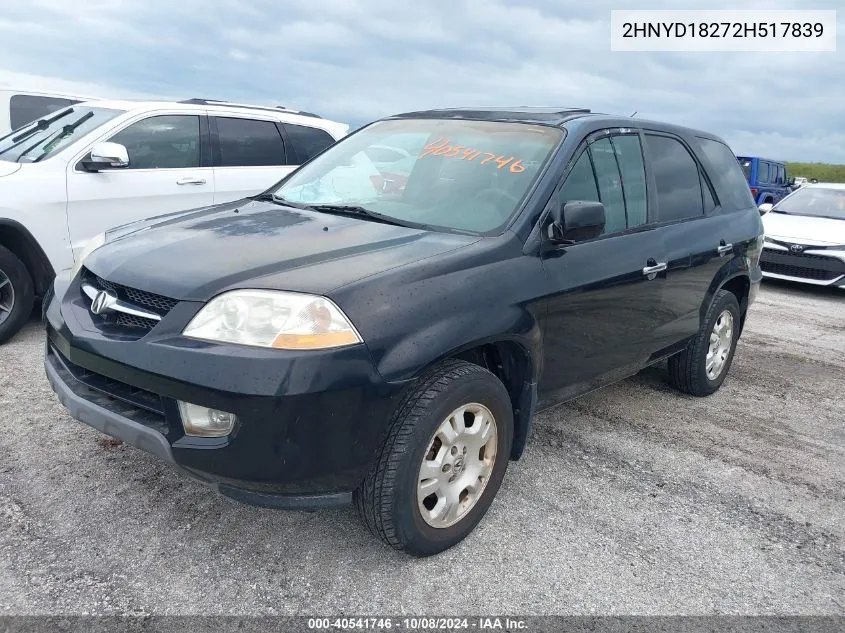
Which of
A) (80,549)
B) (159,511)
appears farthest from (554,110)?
(80,549)

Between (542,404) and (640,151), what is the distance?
1.63m

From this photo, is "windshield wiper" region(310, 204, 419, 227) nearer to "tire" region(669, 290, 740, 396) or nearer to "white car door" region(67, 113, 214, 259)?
"tire" region(669, 290, 740, 396)

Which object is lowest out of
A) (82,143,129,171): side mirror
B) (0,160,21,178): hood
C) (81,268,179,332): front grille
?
(81,268,179,332): front grille

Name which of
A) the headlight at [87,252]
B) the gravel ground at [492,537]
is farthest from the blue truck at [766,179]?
the headlight at [87,252]

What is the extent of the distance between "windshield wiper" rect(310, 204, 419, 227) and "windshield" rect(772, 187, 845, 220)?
9196 millimetres

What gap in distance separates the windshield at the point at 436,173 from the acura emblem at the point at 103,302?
119 cm

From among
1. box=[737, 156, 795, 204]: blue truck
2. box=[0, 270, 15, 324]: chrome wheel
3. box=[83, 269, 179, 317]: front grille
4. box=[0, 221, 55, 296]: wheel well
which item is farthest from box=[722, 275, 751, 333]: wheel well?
box=[737, 156, 795, 204]: blue truck

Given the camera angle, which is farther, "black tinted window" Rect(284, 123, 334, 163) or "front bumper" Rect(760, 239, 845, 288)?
"front bumper" Rect(760, 239, 845, 288)

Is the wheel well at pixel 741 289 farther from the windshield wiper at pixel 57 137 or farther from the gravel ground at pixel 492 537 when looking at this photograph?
the windshield wiper at pixel 57 137

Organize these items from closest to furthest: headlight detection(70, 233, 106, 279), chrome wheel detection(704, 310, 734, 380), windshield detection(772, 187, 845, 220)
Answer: headlight detection(70, 233, 106, 279)
chrome wheel detection(704, 310, 734, 380)
windshield detection(772, 187, 845, 220)

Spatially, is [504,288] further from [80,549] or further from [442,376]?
[80,549]

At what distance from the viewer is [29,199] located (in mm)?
4902

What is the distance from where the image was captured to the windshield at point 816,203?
10359 mm

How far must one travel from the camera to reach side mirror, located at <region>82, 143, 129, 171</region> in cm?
503
